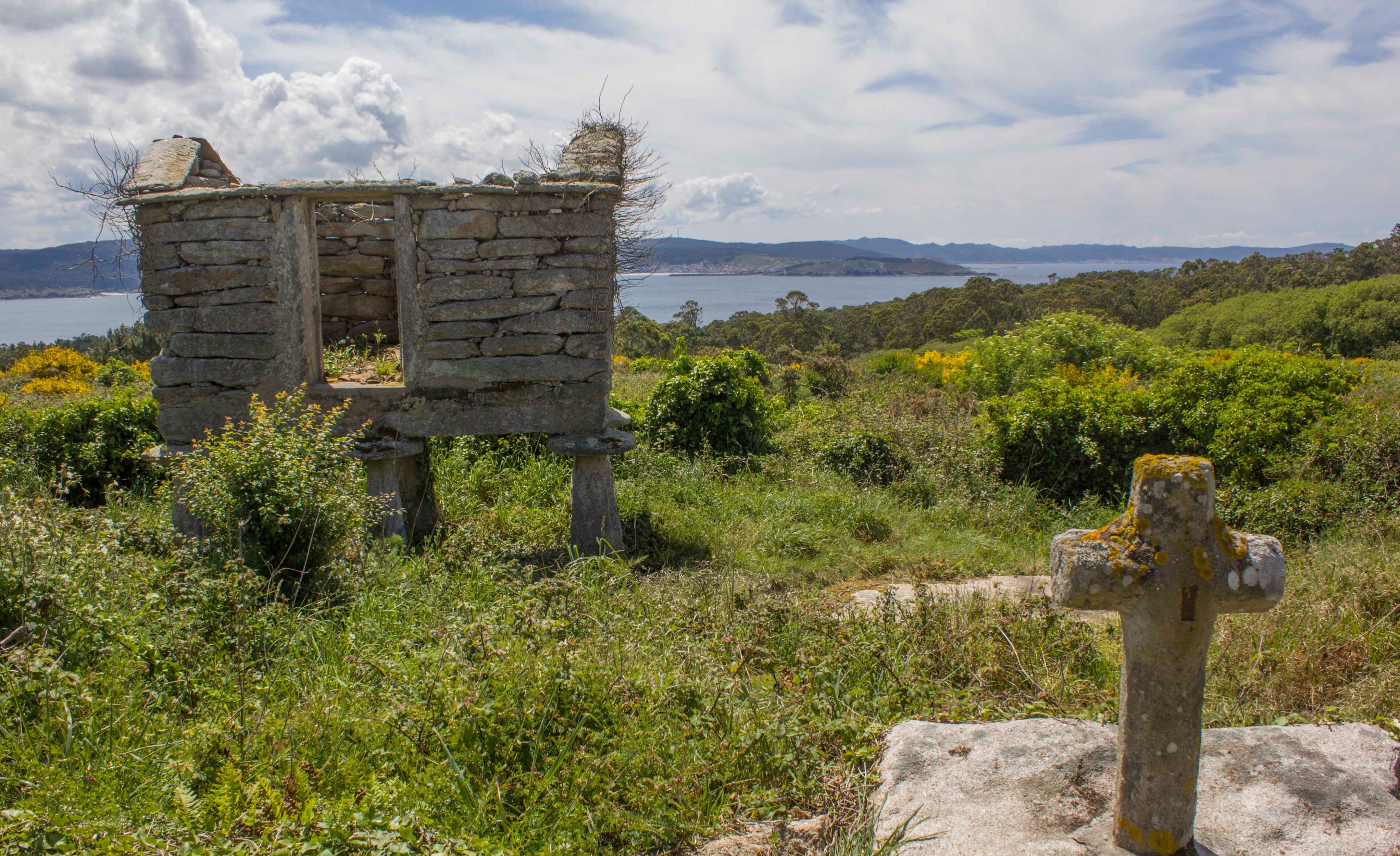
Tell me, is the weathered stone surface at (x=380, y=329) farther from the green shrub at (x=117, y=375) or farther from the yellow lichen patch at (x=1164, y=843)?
the green shrub at (x=117, y=375)

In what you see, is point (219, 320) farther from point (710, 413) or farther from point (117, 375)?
point (117, 375)

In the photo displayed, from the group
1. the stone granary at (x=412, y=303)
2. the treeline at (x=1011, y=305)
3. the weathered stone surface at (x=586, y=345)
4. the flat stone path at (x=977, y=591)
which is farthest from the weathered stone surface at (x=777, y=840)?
the treeline at (x=1011, y=305)

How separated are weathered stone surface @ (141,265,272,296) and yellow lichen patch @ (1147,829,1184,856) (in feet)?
20.3

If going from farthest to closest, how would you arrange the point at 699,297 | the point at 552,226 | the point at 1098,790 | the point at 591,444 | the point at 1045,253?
the point at 1045,253 → the point at 699,297 → the point at 591,444 → the point at 552,226 → the point at 1098,790

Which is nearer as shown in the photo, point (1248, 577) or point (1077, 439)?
point (1248, 577)

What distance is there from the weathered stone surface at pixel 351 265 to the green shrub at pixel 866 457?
17.4 feet

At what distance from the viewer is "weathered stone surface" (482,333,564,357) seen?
6109mm

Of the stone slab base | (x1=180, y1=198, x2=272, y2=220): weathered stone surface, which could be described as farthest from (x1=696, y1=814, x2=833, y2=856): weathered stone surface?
(x1=180, y1=198, x2=272, y2=220): weathered stone surface

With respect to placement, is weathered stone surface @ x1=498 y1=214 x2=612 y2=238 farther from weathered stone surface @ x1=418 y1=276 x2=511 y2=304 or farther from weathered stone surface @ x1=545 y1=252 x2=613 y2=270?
weathered stone surface @ x1=418 y1=276 x2=511 y2=304

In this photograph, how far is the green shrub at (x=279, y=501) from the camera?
4.58 metres

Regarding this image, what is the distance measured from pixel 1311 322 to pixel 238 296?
26.4 metres

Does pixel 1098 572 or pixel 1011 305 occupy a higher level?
pixel 1011 305

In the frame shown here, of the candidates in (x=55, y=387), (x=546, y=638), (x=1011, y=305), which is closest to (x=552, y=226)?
(x=546, y=638)

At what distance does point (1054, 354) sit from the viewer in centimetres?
1470
